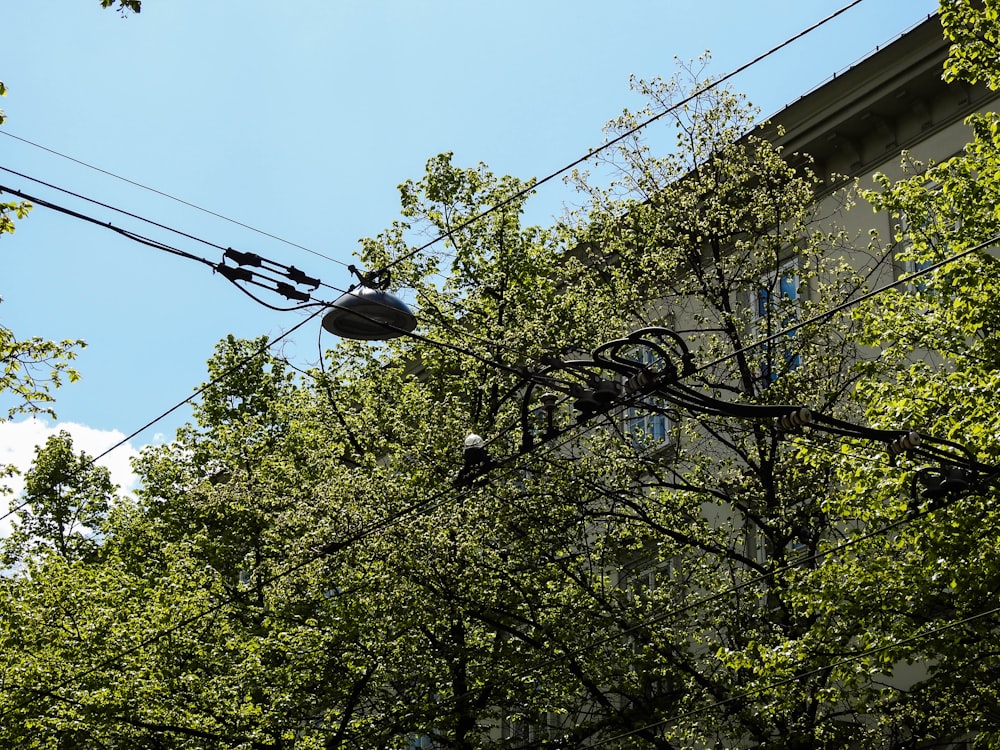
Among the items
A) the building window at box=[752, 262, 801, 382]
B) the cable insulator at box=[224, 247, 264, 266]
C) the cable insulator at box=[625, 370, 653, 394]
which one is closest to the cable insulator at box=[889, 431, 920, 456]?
the cable insulator at box=[625, 370, 653, 394]

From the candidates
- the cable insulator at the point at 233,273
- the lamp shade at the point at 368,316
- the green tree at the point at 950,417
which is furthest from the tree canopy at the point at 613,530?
the cable insulator at the point at 233,273

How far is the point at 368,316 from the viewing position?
11562 millimetres

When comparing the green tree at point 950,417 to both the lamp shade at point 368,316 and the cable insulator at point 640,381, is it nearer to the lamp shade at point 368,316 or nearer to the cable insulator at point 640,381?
the cable insulator at point 640,381

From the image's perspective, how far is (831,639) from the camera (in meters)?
14.3

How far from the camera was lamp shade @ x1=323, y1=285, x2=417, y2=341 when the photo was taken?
11516 millimetres

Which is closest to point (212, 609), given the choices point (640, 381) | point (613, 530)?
point (613, 530)

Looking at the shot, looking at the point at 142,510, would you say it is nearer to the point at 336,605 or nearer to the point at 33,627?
the point at 33,627

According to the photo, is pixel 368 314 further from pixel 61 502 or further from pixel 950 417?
pixel 61 502

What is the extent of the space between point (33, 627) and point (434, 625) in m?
8.29

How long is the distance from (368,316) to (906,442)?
475 cm

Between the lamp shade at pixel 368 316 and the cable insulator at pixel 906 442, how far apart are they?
14.1 feet

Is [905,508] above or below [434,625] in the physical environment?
below

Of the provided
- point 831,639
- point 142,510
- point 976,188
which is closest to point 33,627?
point 142,510

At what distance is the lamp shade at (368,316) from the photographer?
1152 centimetres
